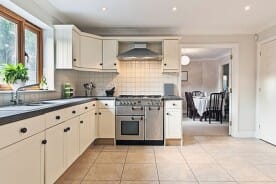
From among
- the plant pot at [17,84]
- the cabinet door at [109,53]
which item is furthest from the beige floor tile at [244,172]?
the cabinet door at [109,53]

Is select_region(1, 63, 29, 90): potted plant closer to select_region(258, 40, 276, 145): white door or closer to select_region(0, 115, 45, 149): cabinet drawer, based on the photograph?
select_region(0, 115, 45, 149): cabinet drawer

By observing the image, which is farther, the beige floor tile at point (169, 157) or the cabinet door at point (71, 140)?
the beige floor tile at point (169, 157)

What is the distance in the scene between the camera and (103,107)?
4.82 metres

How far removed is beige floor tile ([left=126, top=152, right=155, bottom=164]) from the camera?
377 centimetres

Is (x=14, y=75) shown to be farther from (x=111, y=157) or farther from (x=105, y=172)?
(x=111, y=157)

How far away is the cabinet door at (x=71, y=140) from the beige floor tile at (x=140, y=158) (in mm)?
822

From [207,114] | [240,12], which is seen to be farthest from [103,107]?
[207,114]

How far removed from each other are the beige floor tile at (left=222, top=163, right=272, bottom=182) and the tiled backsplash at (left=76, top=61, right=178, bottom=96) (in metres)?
2.28

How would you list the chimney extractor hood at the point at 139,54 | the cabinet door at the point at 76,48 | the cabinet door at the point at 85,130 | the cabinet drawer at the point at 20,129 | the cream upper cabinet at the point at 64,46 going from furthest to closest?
the chimney extractor hood at the point at 139,54
the cabinet door at the point at 76,48
the cream upper cabinet at the point at 64,46
the cabinet door at the point at 85,130
the cabinet drawer at the point at 20,129

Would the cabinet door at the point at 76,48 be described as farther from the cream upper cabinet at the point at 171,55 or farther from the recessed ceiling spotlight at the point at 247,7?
the recessed ceiling spotlight at the point at 247,7

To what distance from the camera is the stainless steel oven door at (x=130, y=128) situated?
15.8ft

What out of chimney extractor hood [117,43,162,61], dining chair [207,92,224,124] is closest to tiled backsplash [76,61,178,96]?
chimney extractor hood [117,43,162,61]

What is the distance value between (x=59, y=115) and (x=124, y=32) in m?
3.11

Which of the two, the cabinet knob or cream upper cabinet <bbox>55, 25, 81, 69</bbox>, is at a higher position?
cream upper cabinet <bbox>55, 25, 81, 69</bbox>
